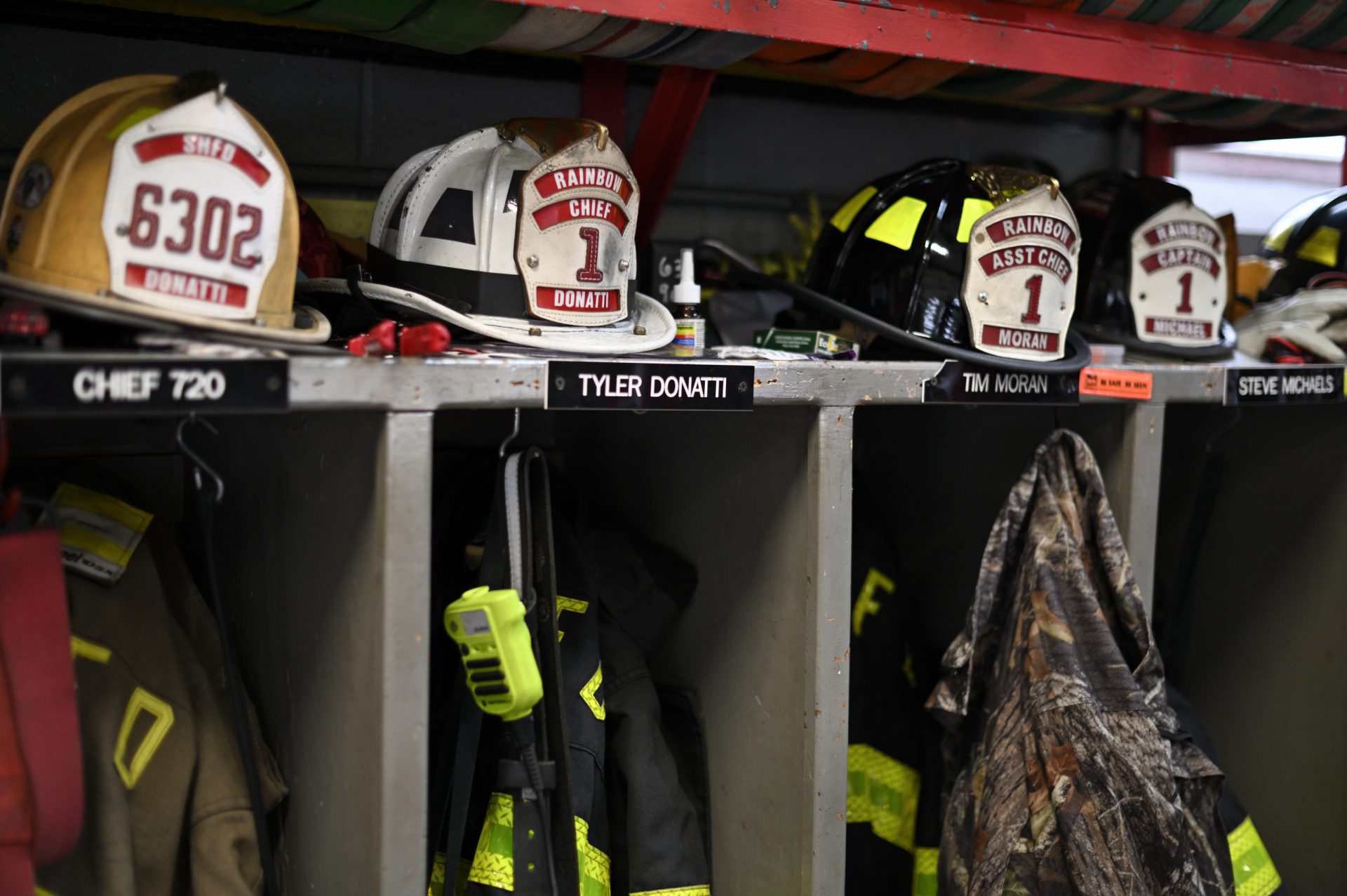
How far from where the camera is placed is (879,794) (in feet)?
5.40

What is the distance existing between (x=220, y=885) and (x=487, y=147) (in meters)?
0.86

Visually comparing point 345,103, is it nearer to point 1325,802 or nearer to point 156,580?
point 156,580

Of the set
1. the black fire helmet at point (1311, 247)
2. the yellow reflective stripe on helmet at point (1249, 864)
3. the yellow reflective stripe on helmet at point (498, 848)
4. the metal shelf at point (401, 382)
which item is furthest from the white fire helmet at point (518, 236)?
the black fire helmet at point (1311, 247)

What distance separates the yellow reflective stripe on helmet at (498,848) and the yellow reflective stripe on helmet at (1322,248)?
69.6 inches

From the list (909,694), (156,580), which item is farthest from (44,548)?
(909,694)

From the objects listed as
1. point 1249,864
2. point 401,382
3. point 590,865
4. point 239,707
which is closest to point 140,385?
point 401,382

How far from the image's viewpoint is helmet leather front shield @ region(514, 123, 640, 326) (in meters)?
1.29

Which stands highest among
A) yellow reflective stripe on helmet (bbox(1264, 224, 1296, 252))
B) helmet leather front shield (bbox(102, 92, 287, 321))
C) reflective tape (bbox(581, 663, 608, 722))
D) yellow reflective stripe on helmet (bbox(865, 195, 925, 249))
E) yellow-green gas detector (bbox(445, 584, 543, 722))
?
yellow reflective stripe on helmet (bbox(1264, 224, 1296, 252))

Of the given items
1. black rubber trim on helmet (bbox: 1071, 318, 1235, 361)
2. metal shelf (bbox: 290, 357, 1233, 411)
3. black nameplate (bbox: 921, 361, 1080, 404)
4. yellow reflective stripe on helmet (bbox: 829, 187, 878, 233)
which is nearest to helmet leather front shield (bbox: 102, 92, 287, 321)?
metal shelf (bbox: 290, 357, 1233, 411)

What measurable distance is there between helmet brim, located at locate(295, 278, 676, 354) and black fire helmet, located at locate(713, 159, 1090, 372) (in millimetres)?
350

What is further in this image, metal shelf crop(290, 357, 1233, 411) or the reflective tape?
the reflective tape

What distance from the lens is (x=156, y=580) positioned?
1.25m

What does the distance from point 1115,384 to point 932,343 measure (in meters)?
0.27

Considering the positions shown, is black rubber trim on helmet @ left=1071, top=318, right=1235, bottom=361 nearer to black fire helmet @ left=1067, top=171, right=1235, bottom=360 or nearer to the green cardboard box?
black fire helmet @ left=1067, top=171, right=1235, bottom=360
